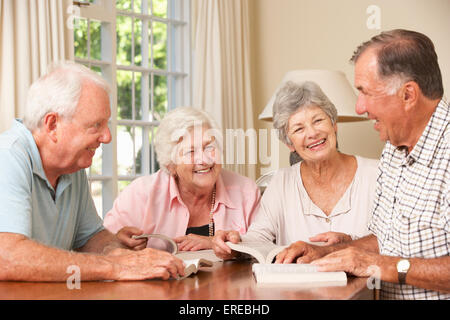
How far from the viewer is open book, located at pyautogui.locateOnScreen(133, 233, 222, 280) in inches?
63.6

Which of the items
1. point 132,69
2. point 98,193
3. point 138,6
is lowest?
point 98,193

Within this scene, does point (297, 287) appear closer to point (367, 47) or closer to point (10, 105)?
point (367, 47)

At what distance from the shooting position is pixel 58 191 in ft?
6.11

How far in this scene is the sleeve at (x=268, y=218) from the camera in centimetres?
231

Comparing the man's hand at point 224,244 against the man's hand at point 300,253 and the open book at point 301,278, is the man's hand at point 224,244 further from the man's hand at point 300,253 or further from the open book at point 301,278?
the open book at point 301,278

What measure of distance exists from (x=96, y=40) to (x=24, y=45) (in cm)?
86

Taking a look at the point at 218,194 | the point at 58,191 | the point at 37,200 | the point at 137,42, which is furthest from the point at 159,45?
the point at 37,200

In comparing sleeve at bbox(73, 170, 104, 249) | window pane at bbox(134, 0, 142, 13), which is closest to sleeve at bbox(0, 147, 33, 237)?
sleeve at bbox(73, 170, 104, 249)

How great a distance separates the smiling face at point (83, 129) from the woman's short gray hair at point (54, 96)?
0.07 feet

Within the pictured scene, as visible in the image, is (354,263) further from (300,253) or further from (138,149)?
(138,149)

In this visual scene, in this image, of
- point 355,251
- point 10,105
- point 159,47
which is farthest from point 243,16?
point 355,251

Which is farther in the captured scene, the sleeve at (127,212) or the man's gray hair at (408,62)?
the sleeve at (127,212)

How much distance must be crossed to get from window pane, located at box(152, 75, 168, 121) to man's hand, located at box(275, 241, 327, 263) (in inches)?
111

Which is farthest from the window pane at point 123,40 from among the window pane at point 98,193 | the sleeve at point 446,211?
the sleeve at point 446,211
